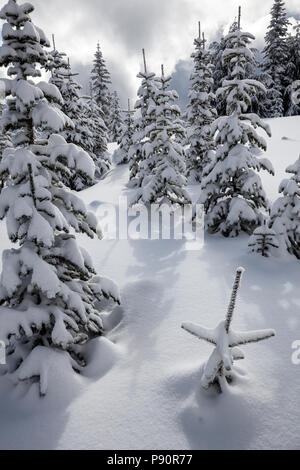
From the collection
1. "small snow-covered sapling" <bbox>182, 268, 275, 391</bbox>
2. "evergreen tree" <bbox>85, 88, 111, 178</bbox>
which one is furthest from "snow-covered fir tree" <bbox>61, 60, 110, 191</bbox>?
"small snow-covered sapling" <bbox>182, 268, 275, 391</bbox>

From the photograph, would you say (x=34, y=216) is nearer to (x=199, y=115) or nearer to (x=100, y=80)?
(x=199, y=115)

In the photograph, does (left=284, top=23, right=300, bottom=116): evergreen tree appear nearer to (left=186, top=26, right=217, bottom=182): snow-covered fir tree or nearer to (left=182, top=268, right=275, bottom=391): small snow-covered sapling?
(left=186, top=26, right=217, bottom=182): snow-covered fir tree

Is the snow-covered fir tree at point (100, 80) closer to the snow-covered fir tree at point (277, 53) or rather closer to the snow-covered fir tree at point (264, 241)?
the snow-covered fir tree at point (277, 53)

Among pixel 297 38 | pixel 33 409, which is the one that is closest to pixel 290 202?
pixel 33 409

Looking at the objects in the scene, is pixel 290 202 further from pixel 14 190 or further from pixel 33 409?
pixel 33 409

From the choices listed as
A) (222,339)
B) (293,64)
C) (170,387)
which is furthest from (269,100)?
(170,387)

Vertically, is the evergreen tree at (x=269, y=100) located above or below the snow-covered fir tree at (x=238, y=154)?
above

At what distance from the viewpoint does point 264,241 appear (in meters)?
9.46

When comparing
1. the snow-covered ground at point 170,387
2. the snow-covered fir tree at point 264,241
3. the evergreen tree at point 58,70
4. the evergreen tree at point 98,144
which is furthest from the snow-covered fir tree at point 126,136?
the snow-covered ground at point 170,387

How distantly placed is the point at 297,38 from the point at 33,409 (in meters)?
46.9

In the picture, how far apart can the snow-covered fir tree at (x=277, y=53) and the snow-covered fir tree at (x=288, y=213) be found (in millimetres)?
35389

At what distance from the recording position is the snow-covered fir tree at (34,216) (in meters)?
4.96

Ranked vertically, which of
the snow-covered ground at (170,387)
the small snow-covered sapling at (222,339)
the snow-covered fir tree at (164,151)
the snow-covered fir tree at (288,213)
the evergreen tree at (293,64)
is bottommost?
the snow-covered ground at (170,387)

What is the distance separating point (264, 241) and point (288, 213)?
104 cm
